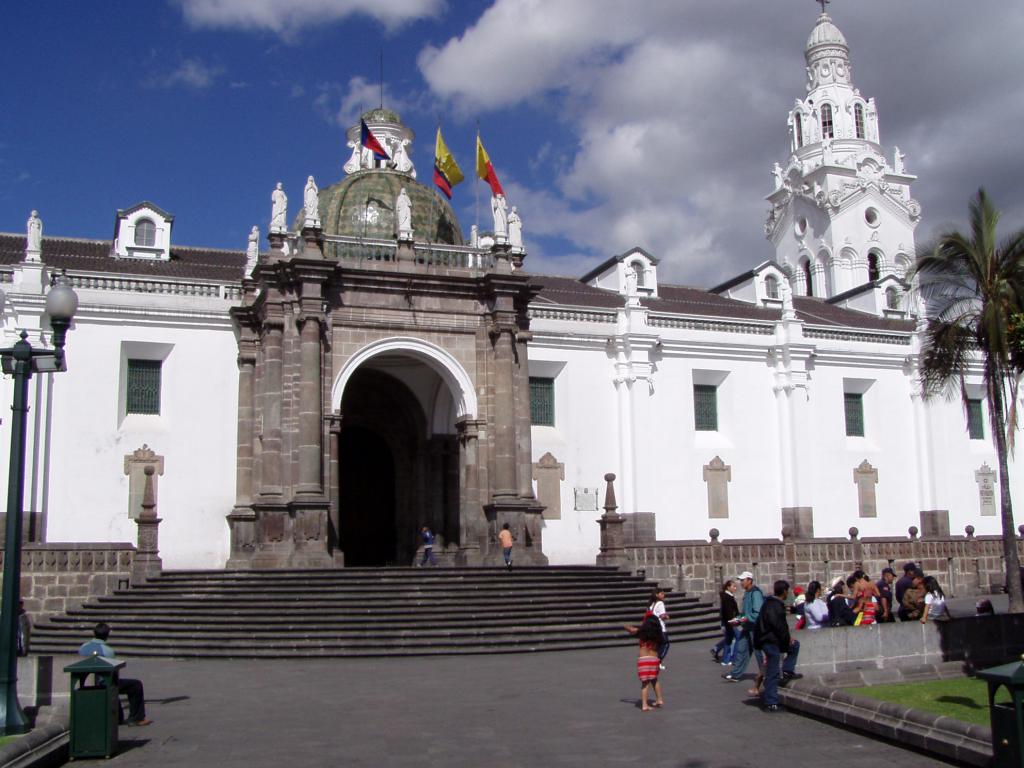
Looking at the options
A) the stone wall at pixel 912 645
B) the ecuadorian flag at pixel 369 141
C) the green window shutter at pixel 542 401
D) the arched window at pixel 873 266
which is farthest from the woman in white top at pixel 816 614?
the arched window at pixel 873 266

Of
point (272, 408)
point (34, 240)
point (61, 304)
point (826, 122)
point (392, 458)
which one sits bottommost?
point (392, 458)

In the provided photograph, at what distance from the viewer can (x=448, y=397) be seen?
102ft

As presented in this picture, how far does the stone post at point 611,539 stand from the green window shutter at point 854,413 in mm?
12994

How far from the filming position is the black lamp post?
35.5ft

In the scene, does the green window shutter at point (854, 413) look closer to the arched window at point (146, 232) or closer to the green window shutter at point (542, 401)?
the green window shutter at point (542, 401)

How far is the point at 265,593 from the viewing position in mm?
22016

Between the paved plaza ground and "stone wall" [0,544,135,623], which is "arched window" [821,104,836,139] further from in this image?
"stone wall" [0,544,135,623]

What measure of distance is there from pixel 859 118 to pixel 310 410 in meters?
41.0

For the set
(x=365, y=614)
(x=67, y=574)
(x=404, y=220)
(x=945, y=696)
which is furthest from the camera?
(x=404, y=220)

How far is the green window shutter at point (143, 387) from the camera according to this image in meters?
28.3

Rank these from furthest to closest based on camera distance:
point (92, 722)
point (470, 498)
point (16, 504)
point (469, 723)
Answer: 1. point (470, 498)
2. point (469, 723)
3. point (16, 504)
4. point (92, 722)

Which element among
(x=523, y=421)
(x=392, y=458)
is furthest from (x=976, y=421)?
(x=392, y=458)

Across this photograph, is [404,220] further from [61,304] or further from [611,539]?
[61,304]

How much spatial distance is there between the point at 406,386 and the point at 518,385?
4794mm
